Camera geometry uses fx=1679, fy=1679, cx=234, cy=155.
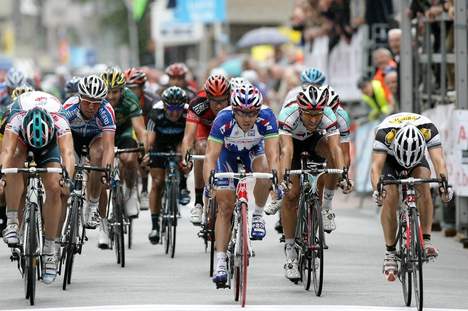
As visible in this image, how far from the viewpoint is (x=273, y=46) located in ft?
130

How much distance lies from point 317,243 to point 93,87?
8.79 ft

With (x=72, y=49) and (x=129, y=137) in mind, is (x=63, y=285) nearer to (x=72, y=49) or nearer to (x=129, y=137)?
(x=129, y=137)

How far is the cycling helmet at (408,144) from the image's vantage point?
43.5 feet

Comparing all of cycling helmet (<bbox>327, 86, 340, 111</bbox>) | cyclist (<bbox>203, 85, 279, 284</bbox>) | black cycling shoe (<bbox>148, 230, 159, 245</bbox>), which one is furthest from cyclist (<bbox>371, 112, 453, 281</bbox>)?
black cycling shoe (<bbox>148, 230, 159, 245</bbox>)

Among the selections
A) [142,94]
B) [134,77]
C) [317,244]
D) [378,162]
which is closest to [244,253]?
[317,244]

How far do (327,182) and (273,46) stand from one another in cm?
2310

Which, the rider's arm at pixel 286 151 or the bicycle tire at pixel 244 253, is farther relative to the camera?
the rider's arm at pixel 286 151

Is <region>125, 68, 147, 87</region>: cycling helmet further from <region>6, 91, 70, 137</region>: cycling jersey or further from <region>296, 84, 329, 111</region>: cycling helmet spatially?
<region>296, 84, 329, 111</region>: cycling helmet

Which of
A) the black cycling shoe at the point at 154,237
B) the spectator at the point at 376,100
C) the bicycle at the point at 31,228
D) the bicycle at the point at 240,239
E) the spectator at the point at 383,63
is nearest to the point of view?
the bicycle at the point at 240,239

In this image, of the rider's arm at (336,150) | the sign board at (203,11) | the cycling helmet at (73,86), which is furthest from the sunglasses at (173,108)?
the sign board at (203,11)

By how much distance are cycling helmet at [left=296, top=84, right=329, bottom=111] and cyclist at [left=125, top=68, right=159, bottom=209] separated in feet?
17.3

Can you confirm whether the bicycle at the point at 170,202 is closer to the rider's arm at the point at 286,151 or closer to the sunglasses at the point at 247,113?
the rider's arm at the point at 286,151

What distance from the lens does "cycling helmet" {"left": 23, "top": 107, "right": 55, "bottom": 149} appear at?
1362 cm

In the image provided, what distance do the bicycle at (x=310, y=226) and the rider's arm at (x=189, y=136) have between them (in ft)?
6.63
